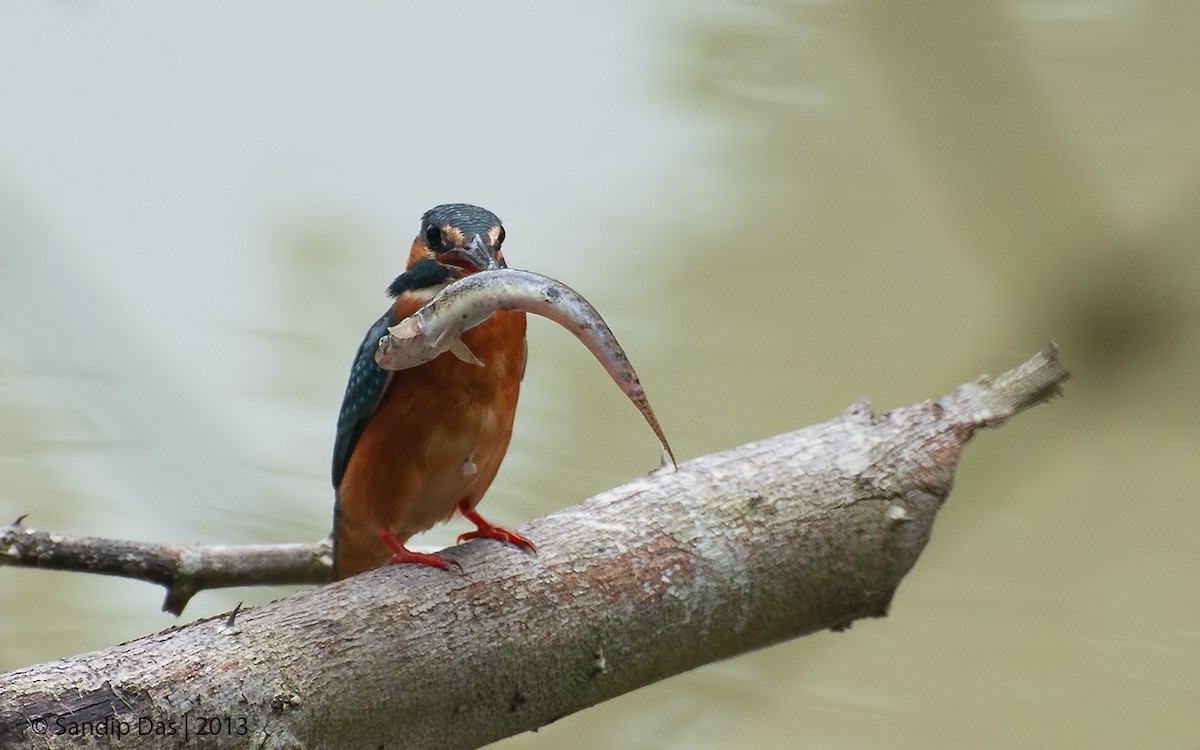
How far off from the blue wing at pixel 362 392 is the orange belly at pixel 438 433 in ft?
0.08

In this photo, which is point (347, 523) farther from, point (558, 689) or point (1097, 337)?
point (1097, 337)

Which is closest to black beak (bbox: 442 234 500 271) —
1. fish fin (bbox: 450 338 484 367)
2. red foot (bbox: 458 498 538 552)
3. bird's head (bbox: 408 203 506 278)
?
bird's head (bbox: 408 203 506 278)

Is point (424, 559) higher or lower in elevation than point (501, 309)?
lower

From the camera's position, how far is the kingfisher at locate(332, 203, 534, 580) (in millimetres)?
2770

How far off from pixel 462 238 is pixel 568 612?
85 cm

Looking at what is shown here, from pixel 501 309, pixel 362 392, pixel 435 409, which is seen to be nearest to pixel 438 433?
pixel 435 409

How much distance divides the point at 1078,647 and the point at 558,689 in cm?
222

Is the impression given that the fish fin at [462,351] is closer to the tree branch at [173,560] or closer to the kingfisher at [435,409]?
the kingfisher at [435,409]

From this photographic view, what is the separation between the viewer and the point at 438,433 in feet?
9.17

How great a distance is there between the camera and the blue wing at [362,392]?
2.83 meters

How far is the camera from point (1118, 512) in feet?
12.8

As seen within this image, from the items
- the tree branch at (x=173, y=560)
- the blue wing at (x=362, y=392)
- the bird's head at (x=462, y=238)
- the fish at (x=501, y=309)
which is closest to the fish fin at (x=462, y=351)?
the fish at (x=501, y=309)

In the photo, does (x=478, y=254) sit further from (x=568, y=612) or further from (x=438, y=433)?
(x=568, y=612)

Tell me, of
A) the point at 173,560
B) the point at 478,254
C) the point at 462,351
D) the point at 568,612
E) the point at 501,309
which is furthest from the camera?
the point at 173,560
